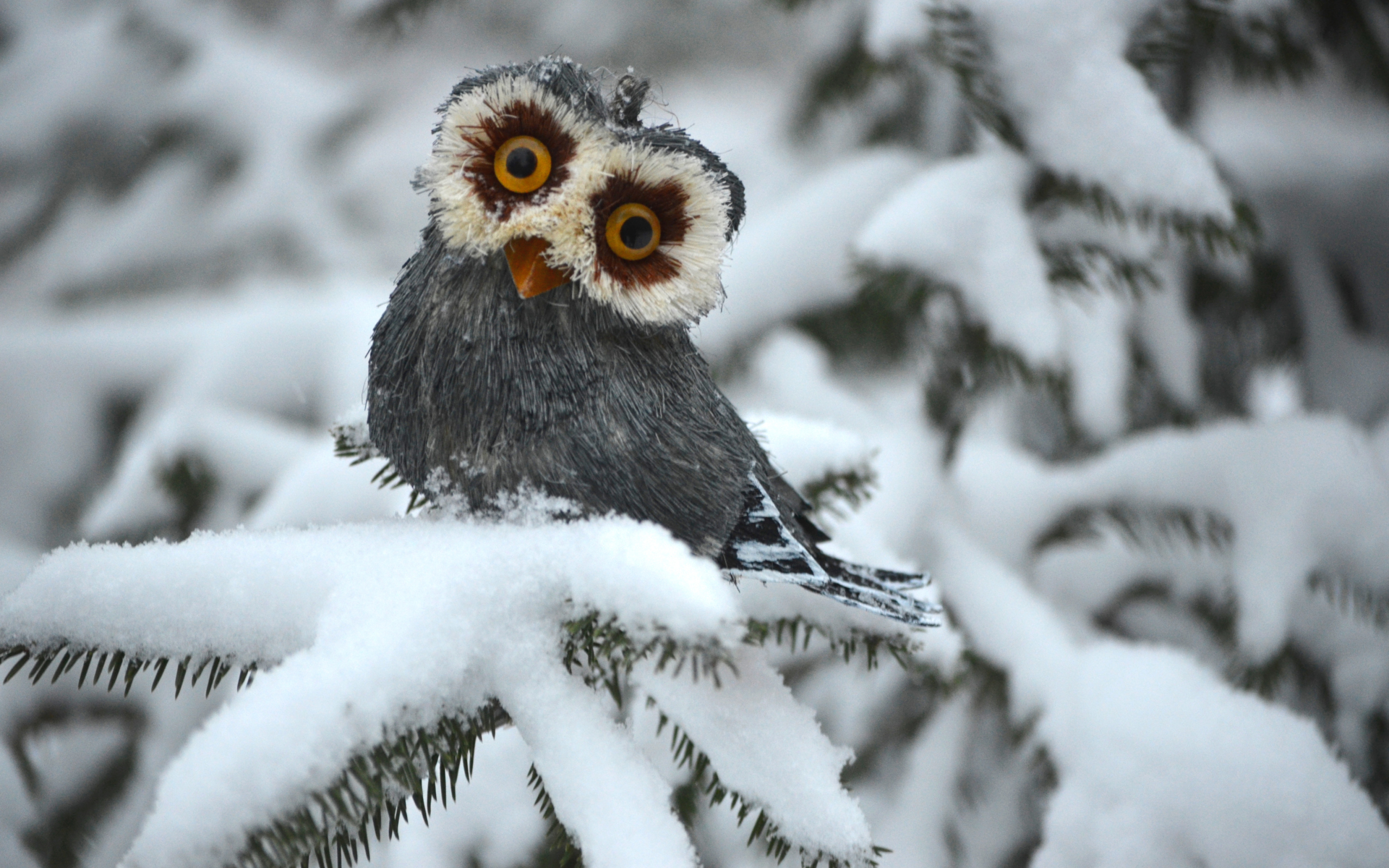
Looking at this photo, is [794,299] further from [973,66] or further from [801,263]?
[973,66]

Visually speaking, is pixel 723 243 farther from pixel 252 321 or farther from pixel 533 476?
pixel 252 321

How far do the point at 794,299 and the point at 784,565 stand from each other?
892 millimetres

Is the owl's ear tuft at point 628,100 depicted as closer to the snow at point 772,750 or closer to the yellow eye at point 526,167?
the yellow eye at point 526,167

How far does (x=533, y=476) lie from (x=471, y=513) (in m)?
0.06

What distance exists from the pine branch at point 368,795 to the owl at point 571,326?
148 millimetres

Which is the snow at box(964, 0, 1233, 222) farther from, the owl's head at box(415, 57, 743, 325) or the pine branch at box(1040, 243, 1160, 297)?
the owl's head at box(415, 57, 743, 325)

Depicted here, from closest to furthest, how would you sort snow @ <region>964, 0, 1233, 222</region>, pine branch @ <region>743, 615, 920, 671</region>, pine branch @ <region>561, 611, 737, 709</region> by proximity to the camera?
pine branch @ <region>561, 611, 737, 709</region>, pine branch @ <region>743, 615, 920, 671</region>, snow @ <region>964, 0, 1233, 222</region>

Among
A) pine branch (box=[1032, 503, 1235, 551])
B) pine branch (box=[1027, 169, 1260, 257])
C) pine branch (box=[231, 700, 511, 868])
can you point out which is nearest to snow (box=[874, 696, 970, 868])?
pine branch (box=[1032, 503, 1235, 551])

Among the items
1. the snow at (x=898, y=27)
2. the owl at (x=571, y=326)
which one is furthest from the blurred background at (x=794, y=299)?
the owl at (x=571, y=326)

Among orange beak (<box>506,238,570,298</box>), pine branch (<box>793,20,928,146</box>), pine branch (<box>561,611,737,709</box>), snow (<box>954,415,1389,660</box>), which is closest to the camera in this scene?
pine branch (<box>561,611,737,709</box>)

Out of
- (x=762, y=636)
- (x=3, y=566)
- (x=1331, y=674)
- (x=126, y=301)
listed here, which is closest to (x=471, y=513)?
(x=762, y=636)

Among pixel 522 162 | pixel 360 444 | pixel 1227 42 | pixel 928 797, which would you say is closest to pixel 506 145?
pixel 522 162

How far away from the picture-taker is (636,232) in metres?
0.51

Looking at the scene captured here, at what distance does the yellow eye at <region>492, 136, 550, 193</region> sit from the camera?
495 mm
